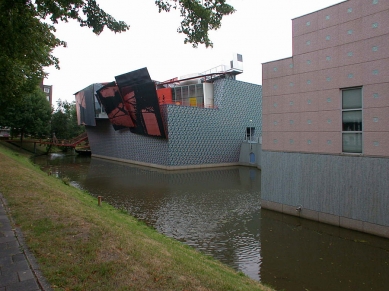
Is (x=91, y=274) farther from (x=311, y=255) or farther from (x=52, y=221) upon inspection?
(x=311, y=255)

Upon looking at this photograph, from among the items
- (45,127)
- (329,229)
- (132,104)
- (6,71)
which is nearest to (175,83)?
(132,104)

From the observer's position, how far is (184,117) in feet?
101

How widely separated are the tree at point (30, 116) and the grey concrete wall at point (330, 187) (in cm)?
3542

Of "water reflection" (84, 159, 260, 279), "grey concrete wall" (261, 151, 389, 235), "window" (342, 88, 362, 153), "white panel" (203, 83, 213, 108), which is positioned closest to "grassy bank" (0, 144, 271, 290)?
"water reflection" (84, 159, 260, 279)

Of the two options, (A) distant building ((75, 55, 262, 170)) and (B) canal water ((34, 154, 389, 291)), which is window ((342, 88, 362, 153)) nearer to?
(B) canal water ((34, 154, 389, 291))

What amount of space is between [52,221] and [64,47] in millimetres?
13062

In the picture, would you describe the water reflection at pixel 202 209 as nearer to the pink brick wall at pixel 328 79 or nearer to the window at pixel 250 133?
the pink brick wall at pixel 328 79

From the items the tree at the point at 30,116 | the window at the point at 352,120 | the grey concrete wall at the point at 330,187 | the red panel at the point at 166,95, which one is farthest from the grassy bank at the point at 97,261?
the tree at the point at 30,116

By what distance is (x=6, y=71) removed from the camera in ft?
48.4

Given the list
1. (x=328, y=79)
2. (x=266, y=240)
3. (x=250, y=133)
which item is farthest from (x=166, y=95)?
(x=266, y=240)

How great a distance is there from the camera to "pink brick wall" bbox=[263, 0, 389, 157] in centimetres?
948

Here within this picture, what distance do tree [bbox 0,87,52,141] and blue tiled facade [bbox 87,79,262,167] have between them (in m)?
11.2

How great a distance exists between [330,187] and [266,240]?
3.08 meters

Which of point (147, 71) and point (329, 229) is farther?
point (147, 71)
